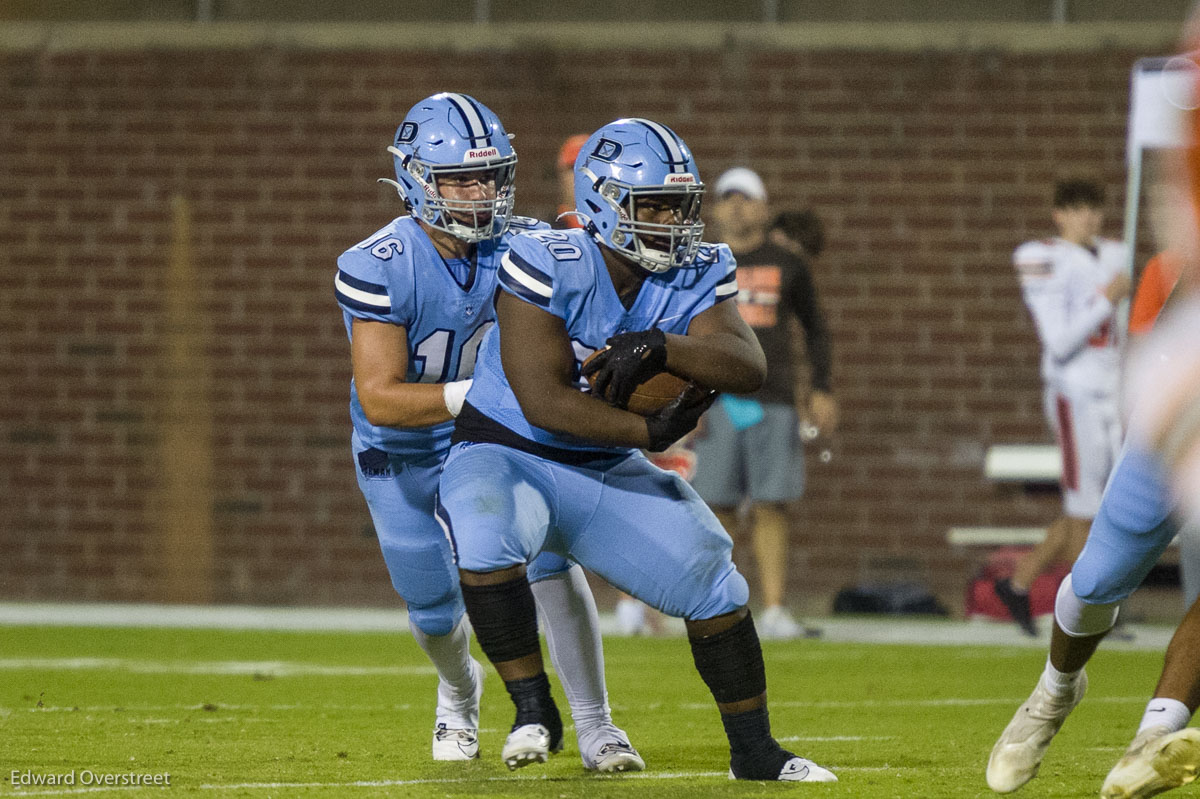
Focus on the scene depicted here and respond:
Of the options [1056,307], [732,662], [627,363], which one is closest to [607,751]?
[732,662]

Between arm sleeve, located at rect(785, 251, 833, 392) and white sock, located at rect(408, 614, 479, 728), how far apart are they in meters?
4.00

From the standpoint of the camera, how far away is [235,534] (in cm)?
1025

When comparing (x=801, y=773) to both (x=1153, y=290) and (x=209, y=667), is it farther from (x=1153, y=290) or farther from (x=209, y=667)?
(x=209, y=667)

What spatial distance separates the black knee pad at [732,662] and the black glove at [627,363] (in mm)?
561

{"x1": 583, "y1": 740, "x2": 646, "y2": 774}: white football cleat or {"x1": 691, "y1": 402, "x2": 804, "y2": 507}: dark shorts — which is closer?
{"x1": 583, "y1": 740, "x2": 646, "y2": 774}: white football cleat

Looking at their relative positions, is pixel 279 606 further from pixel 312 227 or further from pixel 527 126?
pixel 527 126

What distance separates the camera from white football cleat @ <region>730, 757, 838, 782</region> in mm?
3969

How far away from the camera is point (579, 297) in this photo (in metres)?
4.09

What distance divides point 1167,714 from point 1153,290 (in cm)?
326

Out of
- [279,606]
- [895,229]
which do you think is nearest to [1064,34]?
[895,229]

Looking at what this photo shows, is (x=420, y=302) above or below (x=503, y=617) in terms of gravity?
above

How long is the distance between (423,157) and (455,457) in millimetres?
807

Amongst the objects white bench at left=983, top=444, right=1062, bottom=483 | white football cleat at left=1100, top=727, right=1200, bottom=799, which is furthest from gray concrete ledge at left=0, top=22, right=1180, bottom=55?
white football cleat at left=1100, top=727, right=1200, bottom=799

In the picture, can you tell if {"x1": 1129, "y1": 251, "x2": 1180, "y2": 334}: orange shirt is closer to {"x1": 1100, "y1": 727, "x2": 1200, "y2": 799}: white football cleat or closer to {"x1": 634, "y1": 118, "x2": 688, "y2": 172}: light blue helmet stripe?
{"x1": 634, "y1": 118, "x2": 688, "y2": 172}: light blue helmet stripe
